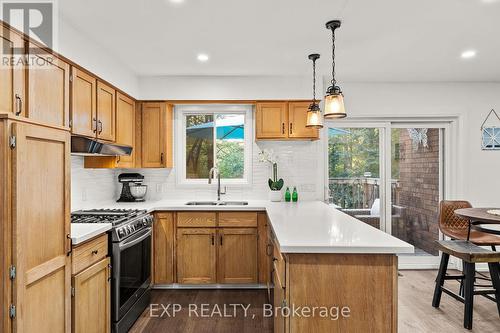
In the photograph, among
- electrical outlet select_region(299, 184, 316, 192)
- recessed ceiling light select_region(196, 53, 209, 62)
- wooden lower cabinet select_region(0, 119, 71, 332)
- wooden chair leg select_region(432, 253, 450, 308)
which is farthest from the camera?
electrical outlet select_region(299, 184, 316, 192)

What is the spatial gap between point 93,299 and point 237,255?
1.64 meters

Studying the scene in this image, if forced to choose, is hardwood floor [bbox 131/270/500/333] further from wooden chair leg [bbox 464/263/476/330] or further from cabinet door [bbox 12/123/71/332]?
cabinet door [bbox 12/123/71/332]

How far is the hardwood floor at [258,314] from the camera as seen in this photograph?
2.73 metres

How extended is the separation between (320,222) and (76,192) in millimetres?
2438

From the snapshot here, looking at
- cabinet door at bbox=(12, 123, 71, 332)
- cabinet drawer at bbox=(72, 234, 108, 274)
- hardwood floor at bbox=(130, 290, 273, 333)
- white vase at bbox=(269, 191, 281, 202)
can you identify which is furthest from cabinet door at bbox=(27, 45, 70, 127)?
white vase at bbox=(269, 191, 281, 202)

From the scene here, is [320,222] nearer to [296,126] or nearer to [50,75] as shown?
[296,126]

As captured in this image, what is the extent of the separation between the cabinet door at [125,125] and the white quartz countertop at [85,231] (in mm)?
1130

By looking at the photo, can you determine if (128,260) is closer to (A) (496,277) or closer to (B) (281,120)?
(B) (281,120)

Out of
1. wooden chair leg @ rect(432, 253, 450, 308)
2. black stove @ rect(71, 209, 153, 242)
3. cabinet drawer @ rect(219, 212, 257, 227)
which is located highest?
black stove @ rect(71, 209, 153, 242)

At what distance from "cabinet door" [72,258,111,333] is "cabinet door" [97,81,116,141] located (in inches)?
50.4

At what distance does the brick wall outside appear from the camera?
436 centimetres

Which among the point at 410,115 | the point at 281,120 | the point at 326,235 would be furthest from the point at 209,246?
the point at 410,115

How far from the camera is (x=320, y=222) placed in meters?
2.45

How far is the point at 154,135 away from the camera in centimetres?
395
